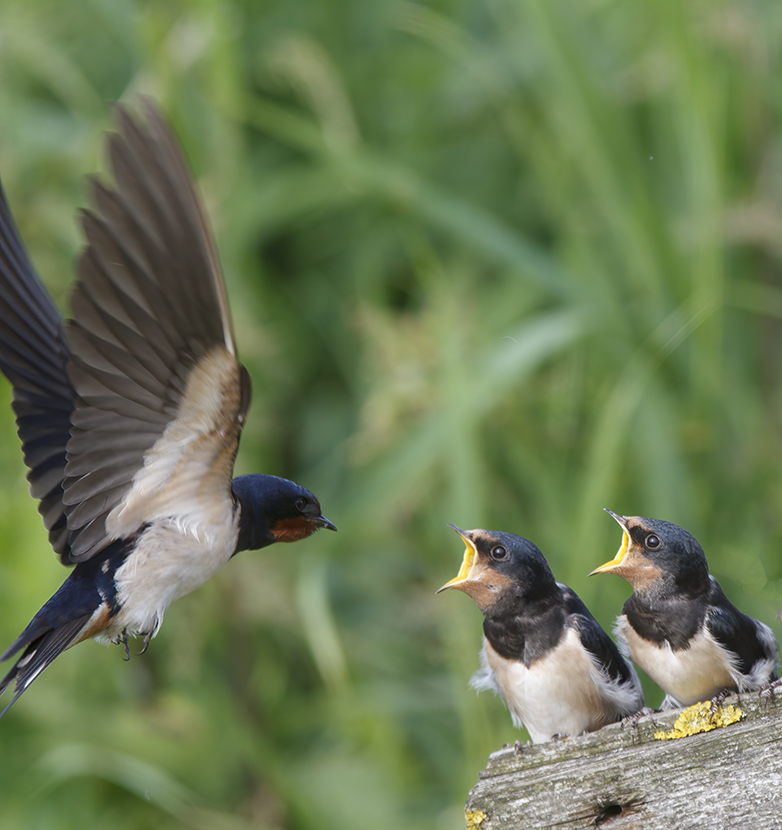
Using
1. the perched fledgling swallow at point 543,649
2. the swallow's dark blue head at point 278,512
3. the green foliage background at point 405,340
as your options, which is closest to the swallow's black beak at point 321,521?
the swallow's dark blue head at point 278,512

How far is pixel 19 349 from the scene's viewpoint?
1339 mm

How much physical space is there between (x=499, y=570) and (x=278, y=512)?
0.86 ft

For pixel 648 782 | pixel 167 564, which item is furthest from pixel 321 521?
pixel 648 782

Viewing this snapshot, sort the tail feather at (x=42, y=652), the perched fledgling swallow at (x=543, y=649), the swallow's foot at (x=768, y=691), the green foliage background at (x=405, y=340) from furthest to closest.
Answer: the green foliage background at (x=405, y=340) → the tail feather at (x=42, y=652) → the perched fledgling swallow at (x=543, y=649) → the swallow's foot at (x=768, y=691)

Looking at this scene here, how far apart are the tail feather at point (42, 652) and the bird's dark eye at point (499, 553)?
46 centimetres

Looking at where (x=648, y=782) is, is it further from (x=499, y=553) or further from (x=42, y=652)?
(x=42, y=652)

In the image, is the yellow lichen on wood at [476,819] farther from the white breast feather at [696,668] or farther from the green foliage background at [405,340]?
the green foliage background at [405,340]

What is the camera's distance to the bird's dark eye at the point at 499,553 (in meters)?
0.92

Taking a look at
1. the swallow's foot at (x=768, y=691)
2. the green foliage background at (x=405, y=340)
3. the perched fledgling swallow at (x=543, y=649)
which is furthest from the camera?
the green foliage background at (x=405, y=340)

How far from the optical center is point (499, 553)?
0.93 metres

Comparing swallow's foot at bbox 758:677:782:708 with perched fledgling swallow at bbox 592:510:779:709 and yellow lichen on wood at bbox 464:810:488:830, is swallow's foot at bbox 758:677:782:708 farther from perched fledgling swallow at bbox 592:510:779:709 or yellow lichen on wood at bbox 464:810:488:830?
yellow lichen on wood at bbox 464:810:488:830

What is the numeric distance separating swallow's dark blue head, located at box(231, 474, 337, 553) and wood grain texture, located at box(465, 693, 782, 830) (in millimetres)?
328

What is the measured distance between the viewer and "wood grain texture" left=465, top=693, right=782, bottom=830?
2.78 feet

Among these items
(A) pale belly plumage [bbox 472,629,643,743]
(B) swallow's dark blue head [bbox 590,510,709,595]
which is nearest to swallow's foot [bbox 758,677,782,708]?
(B) swallow's dark blue head [bbox 590,510,709,595]
